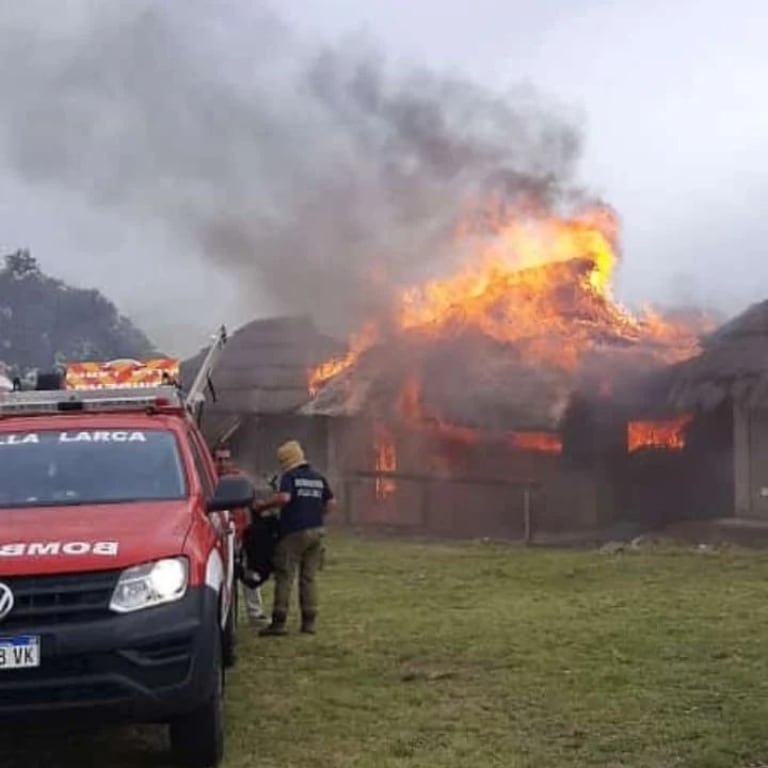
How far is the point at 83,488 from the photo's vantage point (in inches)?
278

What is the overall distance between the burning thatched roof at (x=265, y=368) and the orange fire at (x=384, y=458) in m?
3.20

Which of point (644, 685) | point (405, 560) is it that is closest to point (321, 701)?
point (644, 685)

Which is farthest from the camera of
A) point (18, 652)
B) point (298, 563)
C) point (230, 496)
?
point (298, 563)

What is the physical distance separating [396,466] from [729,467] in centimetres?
671

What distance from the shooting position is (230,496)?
703cm

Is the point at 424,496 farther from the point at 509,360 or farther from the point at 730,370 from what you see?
the point at 730,370

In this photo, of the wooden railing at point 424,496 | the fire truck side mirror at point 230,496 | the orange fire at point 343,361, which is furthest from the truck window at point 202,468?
the orange fire at point 343,361

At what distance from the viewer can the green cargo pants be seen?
10.5 m

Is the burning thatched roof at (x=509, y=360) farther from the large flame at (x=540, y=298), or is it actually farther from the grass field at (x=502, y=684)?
the grass field at (x=502, y=684)

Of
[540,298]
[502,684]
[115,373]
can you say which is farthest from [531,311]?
[502,684]

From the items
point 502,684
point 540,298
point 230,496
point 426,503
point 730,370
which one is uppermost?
point 540,298

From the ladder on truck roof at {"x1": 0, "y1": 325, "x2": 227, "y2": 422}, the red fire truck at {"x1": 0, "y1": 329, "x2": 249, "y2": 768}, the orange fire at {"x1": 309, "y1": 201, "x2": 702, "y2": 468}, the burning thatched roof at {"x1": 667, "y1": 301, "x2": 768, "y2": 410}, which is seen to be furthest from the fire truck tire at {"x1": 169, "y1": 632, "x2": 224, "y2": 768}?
the orange fire at {"x1": 309, "y1": 201, "x2": 702, "y2": 468}

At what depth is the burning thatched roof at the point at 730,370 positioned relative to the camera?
21016mm

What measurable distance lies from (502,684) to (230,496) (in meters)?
2.52
